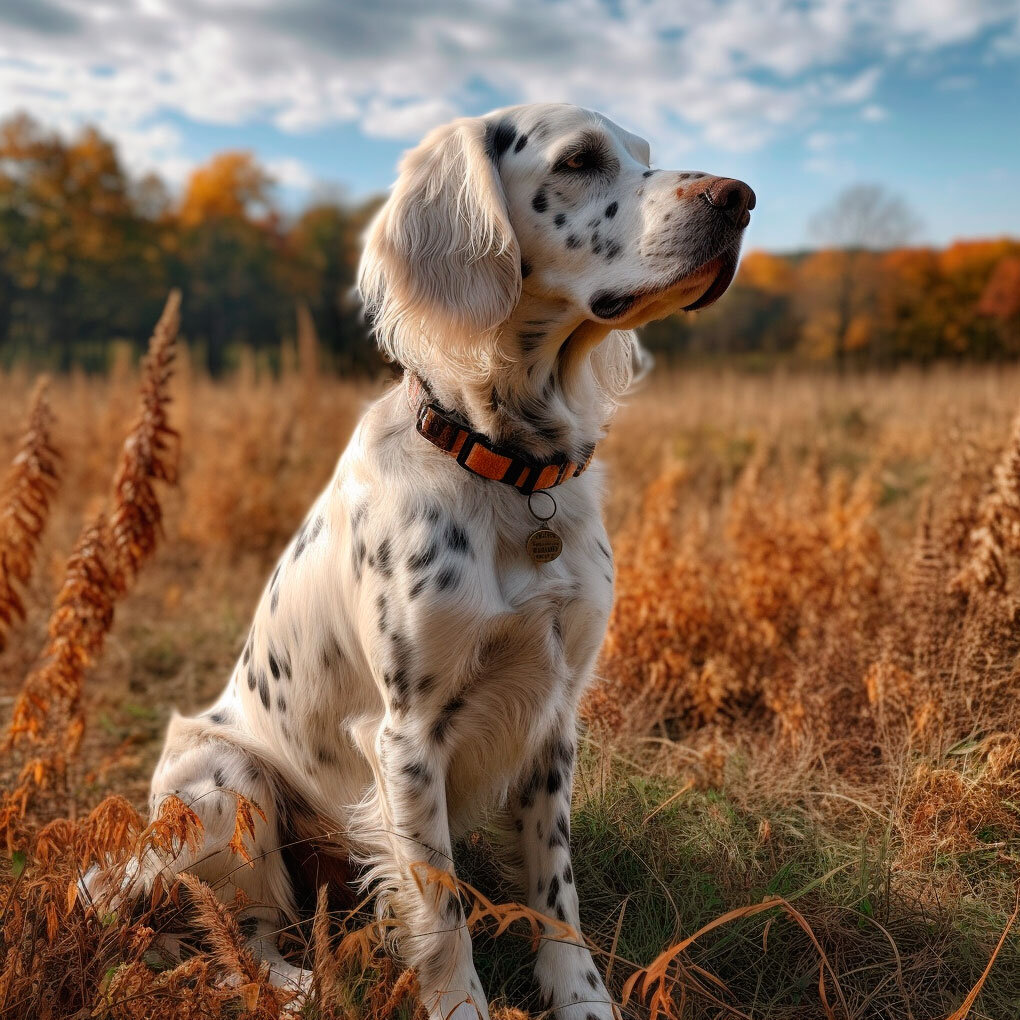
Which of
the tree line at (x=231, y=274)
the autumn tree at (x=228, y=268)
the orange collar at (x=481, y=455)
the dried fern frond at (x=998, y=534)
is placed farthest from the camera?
the autumn tree at (x=228, y=268)

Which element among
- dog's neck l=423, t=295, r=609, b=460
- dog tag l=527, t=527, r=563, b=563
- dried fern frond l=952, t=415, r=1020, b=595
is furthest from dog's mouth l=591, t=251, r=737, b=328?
dried fern frond l=952, t=415, r=1020, b=595

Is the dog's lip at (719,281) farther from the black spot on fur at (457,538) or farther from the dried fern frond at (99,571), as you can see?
the dried fern frond at (99,571)

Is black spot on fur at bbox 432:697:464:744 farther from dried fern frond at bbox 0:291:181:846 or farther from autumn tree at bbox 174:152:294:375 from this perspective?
autumn tree at bbox 174:152:294:375

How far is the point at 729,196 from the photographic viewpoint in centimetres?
175

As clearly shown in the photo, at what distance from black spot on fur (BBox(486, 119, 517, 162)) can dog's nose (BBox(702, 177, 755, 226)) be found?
496 mm

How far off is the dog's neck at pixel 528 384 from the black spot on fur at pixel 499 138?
0.35 m

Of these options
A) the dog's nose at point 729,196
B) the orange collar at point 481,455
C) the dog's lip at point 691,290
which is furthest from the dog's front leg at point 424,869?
the dog's nose at point 729,196

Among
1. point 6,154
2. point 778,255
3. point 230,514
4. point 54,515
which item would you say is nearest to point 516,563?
point 230,514

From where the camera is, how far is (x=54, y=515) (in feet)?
20.3

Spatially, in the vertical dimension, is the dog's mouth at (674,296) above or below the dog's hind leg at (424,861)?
above

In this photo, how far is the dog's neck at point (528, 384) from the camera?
1949 mm

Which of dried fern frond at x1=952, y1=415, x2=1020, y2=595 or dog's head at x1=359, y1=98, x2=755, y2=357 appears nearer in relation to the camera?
dog's head at x1=359, y1=98, x2=755, y2=357

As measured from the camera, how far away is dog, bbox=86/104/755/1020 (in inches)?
71.5

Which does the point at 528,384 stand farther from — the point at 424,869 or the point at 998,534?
the point at 998,534
